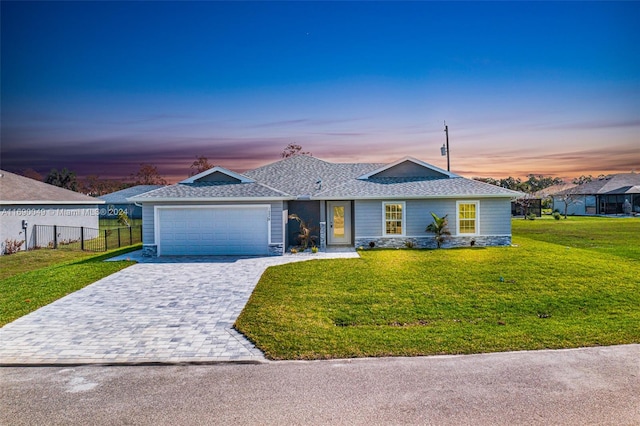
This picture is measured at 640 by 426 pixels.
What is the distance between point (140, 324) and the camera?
846 cm

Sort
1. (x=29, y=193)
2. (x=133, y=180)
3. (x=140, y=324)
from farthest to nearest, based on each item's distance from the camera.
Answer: (x=133, y=180) < (x=29, y=193) < (x=140, y=324)

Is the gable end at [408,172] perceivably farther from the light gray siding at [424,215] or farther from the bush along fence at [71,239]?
the bush along fence at [71,239]

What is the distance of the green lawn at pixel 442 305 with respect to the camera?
7.11 metres

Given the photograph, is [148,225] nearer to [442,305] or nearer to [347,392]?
[442,305]

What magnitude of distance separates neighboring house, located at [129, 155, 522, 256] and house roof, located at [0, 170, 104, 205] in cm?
791

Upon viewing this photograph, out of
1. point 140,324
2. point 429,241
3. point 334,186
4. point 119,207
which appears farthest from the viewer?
point 119,207

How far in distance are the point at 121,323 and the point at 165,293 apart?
2.55 m

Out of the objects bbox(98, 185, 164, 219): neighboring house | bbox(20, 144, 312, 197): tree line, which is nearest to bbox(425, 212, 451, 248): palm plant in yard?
bbox(98, 185, 164, 219): neighboring house

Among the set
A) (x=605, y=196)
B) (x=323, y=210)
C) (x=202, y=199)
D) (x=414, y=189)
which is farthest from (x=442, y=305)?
(x=605, y=196)

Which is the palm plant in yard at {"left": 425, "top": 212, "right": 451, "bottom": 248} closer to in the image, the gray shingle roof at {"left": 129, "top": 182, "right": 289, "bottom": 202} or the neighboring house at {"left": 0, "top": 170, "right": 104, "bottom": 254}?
the gray shingle roof at {"left": 129, "top": 182, "right": 289, "bottom": 202}

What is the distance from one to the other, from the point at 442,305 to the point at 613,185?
48059mm

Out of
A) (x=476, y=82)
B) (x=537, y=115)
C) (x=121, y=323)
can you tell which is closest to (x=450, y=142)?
(x=537, y=115)

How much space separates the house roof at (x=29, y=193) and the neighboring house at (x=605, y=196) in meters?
45.6

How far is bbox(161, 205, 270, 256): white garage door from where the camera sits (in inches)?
691
